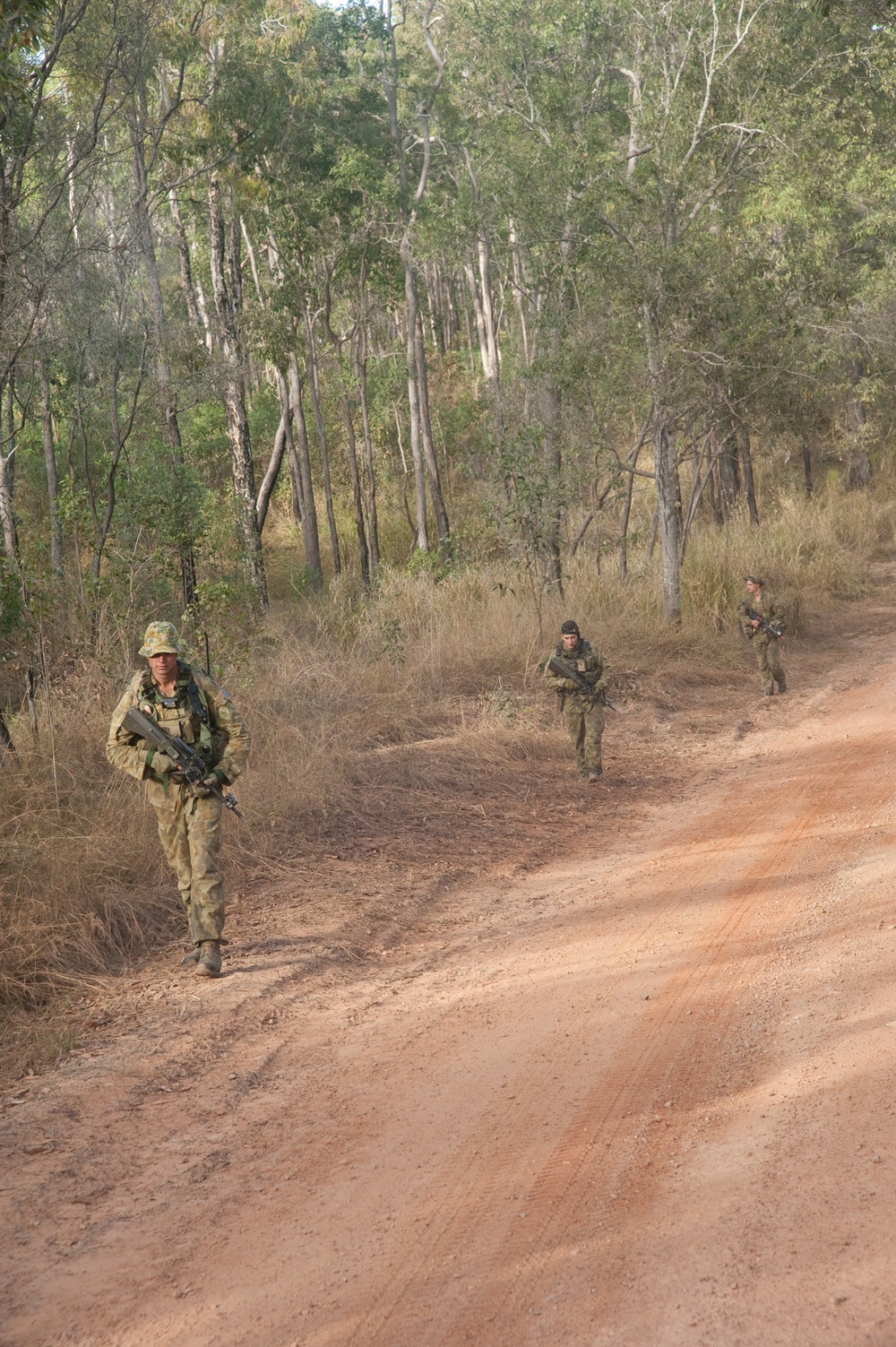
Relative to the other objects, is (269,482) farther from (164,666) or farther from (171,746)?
(171,746)

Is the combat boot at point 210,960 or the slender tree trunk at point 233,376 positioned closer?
the combat boot at point 210,960

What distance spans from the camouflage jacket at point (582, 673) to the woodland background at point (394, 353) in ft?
4.49

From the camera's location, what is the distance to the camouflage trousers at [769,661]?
12.9 m

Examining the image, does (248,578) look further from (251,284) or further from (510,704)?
(251,284)

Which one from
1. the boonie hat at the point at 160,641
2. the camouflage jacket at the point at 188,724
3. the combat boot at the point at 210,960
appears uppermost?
the boonie hat at the point at 160,641

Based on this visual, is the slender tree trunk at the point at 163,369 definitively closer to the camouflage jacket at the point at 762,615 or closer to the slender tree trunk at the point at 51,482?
the slender tree trunk at the point at 51,482

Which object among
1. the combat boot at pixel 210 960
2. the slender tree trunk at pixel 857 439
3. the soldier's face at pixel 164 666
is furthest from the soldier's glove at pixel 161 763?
the slender tree trunk at pixel 857 439

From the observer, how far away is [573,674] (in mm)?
9641

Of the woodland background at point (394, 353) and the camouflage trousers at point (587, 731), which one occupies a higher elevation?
the woodland background at point (394, 353)

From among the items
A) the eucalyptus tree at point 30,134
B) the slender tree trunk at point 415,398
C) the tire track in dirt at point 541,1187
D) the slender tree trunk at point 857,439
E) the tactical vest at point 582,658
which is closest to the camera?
Answer: the tire track in dirt at point 541,1187

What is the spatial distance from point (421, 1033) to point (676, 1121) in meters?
1.40

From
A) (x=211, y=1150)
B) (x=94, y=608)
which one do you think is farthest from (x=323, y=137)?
(x=211, y=1150)

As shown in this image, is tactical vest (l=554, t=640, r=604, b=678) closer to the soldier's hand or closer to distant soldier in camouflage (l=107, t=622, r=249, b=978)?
distant soldier in camouflage (l=107, t=622, r=249, b=978)

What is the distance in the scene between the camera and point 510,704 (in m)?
11.0
